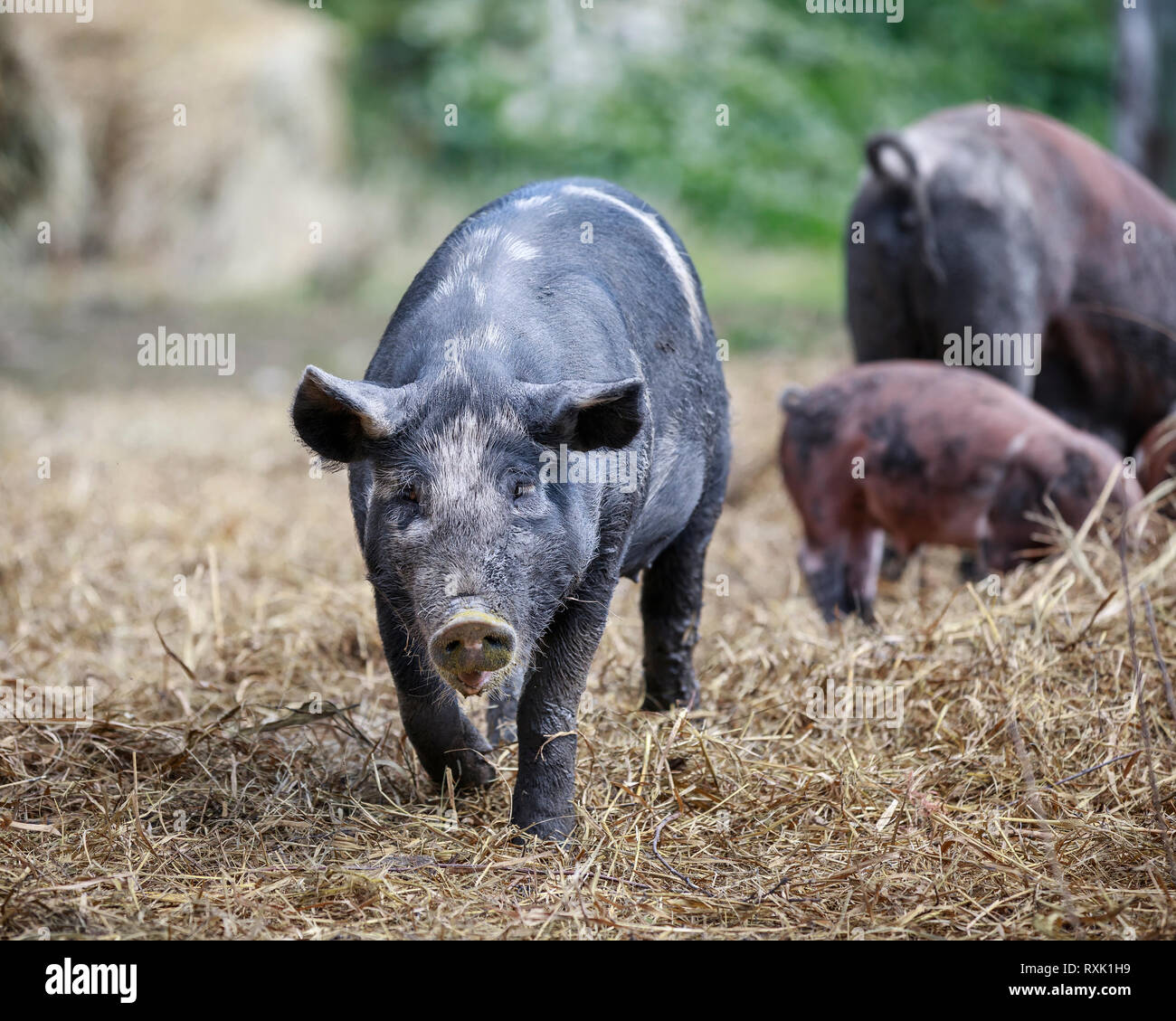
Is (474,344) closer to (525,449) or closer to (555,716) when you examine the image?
(525,449)

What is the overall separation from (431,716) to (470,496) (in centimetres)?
76

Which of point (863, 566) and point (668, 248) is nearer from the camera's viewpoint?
point (668, 248)

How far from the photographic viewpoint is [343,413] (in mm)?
2965

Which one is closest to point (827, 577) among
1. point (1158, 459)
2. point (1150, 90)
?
point (1158, 459)

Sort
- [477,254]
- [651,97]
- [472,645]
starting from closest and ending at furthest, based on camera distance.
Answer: [472,645]
[477,254]
[651,97]

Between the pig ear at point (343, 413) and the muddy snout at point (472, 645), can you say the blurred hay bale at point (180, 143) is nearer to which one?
the pig ear at point (343, 413)

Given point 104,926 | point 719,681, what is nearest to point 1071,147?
point 719,681

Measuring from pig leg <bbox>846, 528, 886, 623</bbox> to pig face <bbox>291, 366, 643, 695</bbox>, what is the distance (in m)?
2.75

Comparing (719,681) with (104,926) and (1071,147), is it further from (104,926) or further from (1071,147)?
(1071,147)

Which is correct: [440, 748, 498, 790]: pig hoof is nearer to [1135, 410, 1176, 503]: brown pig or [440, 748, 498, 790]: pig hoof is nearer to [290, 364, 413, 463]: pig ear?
[290, 364, 413, 463]: pig ear

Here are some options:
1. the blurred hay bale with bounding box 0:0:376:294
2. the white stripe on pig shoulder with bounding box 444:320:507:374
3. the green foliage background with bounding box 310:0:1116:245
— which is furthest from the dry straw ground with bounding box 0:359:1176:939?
the green foliage background with bounding box 310:0:1116:245

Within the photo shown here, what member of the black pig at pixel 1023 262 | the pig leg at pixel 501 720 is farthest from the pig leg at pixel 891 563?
the pig leg at pixel 501 720

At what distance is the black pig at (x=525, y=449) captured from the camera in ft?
9.28
